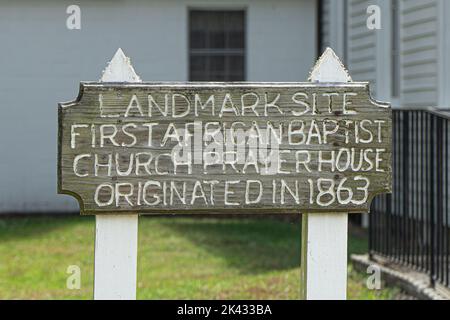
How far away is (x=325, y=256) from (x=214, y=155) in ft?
2.09

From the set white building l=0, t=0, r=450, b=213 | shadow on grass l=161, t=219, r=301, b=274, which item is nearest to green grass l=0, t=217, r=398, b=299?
shadow on grass l=161, t=219, r=301, b=274

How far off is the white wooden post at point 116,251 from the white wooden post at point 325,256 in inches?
28.8

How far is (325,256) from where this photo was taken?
433 cm

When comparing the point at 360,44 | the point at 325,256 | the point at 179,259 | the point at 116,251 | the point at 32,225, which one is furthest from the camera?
the point at 32,225

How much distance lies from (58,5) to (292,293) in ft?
26.5

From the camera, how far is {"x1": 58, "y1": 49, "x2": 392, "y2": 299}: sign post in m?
4.22

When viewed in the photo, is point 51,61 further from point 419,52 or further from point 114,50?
point 419,52

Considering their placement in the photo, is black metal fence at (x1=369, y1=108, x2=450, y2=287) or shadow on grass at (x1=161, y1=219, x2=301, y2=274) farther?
shadow on grass at (x1=161, y1=219, x2=301, y2=274)

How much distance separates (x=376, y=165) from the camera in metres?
4.35

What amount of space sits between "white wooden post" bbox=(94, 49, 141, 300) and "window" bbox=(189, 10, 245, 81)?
11143 mm

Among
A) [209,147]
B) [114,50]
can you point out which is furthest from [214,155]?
[114,50]

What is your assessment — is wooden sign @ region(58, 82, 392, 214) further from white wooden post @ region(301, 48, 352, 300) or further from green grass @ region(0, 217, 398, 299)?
green grass @ region(0, 217, 398, 299)

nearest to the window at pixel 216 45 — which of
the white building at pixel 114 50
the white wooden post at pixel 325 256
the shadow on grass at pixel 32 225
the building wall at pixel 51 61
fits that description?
the white building at pixel 114 50
